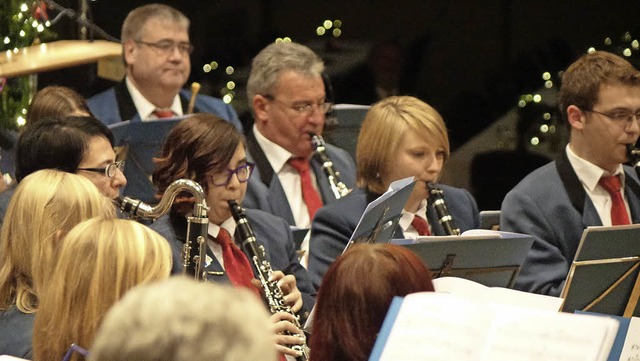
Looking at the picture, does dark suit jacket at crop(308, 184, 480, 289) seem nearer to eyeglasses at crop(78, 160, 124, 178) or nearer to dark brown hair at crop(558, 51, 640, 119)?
eyeglasses at crop(78, 160, 124, 178)

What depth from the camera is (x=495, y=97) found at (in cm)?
573

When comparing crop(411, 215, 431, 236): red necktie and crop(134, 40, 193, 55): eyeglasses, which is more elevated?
crop(134, 40, 193, 55): eyeglasses

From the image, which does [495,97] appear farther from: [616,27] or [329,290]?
[329,290]

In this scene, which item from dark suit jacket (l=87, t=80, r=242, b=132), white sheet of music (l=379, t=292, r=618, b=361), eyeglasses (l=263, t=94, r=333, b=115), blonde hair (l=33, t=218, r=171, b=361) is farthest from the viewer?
dark suit jacket (l=87, t=80, r=242, b=132)

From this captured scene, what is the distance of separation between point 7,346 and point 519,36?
3519mm

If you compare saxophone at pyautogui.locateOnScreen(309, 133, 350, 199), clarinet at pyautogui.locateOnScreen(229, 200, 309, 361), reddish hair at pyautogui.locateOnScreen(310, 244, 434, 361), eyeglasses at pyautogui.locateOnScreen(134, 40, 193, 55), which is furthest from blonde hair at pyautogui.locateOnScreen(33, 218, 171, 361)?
eyeglasses at pyautogui.locateOnScreen(134, 40, 193, 55)

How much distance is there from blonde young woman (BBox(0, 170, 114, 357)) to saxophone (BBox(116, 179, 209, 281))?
51 centimetres

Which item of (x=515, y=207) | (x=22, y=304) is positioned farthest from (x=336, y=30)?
(x=22, y=304)

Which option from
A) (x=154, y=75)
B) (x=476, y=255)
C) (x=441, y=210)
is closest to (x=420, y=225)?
(x=441, y=210)

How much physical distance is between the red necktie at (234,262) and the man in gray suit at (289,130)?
0.79 meters

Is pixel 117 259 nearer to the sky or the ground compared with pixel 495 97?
nearer to the sky

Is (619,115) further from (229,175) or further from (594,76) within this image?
(229,175)

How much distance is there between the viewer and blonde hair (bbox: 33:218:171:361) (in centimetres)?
239

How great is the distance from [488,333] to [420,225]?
212 centimetres
